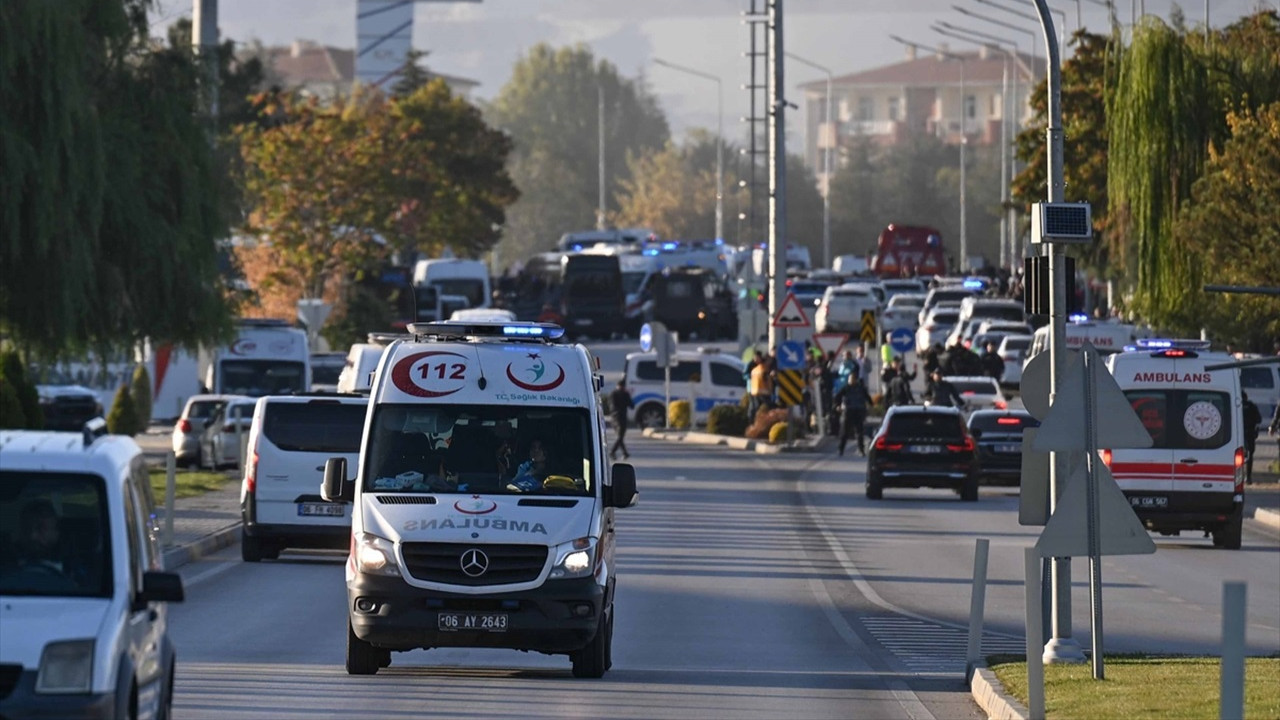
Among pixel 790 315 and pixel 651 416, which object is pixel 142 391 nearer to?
pixel 651 416

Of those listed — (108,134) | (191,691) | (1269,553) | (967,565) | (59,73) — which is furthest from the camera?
(108,134)

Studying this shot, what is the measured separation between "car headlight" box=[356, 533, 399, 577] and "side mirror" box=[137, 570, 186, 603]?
5.05 metres

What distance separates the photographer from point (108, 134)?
109 ft

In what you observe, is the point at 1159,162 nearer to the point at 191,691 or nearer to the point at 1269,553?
the point at 1269,553

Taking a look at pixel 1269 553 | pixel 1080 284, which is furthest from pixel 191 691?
pixel 1080 284

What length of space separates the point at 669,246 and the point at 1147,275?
5513 centimetres

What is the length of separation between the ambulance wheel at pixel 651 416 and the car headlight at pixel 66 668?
46.6 metres

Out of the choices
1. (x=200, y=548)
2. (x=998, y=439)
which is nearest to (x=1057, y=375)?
(x=200, y=548)

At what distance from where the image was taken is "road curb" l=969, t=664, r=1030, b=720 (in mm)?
13414

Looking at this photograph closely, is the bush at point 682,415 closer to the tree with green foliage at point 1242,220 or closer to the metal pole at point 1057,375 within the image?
the tree with green foliage at point 1242,220

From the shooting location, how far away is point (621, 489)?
15242 millimetres

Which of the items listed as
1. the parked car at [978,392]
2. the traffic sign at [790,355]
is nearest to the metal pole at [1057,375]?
the parked car at [978,392]

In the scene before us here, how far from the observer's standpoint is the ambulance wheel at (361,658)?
50.1ft

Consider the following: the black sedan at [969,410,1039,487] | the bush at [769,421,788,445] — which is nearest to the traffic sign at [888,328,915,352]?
the bush at [769,421,788,445]
